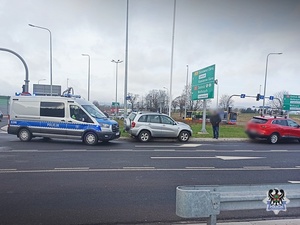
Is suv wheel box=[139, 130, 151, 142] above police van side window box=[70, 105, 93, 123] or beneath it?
beneath

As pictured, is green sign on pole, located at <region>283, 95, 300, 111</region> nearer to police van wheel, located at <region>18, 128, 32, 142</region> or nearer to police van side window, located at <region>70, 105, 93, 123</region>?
police van side window, located at <region>70, 105, 93, 123</region>

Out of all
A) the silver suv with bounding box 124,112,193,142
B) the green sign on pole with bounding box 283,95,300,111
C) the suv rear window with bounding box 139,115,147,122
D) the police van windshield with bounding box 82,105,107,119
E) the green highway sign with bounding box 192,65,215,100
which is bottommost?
the silver suv with bounding box 124,112,193,142

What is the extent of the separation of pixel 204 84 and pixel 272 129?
19.2 ft

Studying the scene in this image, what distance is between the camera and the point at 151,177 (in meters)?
6.13

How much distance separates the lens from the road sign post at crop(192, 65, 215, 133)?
53.5 ft

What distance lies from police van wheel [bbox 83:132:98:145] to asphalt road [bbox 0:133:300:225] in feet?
5.05

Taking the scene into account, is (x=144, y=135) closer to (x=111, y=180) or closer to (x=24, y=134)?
(x=24, y=134)

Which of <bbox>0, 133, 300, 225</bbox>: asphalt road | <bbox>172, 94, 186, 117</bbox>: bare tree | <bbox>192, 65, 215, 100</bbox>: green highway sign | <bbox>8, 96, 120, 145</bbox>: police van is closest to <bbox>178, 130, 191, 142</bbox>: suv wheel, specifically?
<bbox>0, 133, 300, 225</bbox>: asphalt road

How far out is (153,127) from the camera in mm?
12977

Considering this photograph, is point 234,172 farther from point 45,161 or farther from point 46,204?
point 45,161

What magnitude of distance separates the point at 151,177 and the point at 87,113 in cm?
630

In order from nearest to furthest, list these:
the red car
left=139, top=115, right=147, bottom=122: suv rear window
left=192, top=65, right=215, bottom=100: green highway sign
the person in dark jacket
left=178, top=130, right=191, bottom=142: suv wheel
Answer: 1. left=139, top=115, right=147, bottom=122: suv rear window
2. left=178, top=130, right=191, bottom=142: suv wheel
3. the red car
4. the person in dark jacket
5. left=192, top=65, right=215, bottom=100: green highway sign

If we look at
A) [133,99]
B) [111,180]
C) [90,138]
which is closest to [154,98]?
[133,99]

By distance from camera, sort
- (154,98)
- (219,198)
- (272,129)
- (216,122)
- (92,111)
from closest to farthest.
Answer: (219,198)
(92,111)
(272,129)
(216,122)
(154,98)
